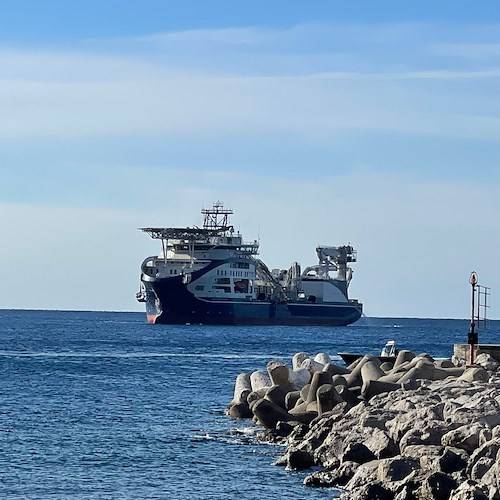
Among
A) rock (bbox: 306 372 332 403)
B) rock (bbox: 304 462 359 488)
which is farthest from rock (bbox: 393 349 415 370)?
rock (bbox: 304 462 359 488)

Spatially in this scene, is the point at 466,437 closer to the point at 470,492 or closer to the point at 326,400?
the point at 470,492

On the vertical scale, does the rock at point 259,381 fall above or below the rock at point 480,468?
above

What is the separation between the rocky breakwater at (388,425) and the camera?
16.2m

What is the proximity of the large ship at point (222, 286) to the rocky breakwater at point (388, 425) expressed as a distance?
214ft

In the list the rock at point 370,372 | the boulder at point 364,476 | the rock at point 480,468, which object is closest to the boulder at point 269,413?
the rock at point 370,372

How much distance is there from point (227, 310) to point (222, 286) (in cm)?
203

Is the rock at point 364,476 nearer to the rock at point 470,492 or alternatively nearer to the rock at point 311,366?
the rock at point 470,492

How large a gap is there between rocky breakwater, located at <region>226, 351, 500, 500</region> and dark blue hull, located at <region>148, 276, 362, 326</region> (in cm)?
6485

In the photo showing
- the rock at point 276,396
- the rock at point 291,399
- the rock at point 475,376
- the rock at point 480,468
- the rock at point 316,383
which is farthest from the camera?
the rock at point 276,396

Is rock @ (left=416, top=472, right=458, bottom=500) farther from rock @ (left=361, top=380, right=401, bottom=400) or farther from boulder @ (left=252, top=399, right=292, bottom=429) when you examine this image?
rock @ (left=361, top=380, right=401, bottom=400)

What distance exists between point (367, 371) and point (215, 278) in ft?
223

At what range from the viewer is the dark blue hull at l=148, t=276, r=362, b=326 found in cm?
9425

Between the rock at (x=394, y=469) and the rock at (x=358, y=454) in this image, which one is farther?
the rock at (x=358, y=454)

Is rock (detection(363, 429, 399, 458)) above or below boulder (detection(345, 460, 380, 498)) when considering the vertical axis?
above
